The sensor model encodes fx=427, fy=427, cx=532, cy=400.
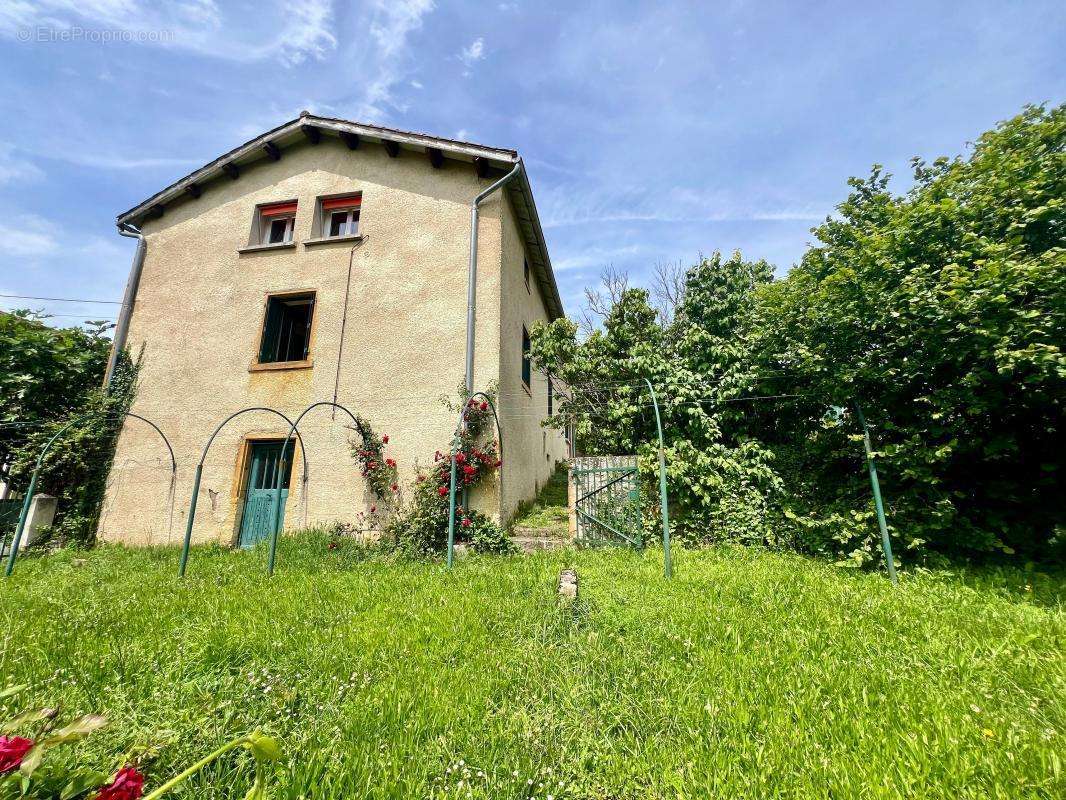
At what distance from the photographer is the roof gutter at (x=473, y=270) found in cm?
729

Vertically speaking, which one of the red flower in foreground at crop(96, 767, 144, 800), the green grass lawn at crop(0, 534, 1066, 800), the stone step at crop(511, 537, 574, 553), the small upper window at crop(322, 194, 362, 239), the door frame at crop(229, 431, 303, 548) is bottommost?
the green grass lawn at crop(0, 534, 1066, 800)

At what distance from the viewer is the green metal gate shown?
682 centimetres

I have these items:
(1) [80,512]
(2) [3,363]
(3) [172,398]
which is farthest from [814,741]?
(2) [3,363]

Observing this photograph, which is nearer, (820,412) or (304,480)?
(820,412)

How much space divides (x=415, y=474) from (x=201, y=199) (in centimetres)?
852

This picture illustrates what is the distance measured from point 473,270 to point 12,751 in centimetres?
738

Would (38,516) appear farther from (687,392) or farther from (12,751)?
(687,392)

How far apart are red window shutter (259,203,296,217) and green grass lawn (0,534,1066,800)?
777cm

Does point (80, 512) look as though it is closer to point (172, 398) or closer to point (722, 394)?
point (172, 398)

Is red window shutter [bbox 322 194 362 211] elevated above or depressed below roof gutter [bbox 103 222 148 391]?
above

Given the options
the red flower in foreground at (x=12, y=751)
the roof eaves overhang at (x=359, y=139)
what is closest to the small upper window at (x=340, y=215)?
the roof eaves overhang at (x=359, y=139)

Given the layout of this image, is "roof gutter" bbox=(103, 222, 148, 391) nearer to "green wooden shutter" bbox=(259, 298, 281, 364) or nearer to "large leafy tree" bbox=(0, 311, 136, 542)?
"large leafy tree" bbox=(0, 311, 136, 542)

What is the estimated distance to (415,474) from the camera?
7.13 meters

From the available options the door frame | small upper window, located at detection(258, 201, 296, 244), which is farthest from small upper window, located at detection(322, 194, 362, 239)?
the door frame
